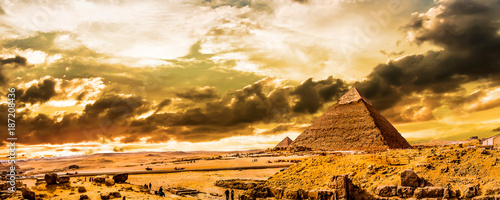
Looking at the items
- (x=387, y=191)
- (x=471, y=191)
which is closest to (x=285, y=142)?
(x=387, y=191)

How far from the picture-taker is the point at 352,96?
123375mm

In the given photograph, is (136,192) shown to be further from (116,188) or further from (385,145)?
(385,145)

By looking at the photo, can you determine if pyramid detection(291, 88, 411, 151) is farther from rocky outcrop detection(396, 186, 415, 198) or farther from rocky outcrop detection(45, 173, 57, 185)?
rocky outcrop detection(45, 173, 57, 185)

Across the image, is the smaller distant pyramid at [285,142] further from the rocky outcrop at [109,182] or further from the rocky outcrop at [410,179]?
the rocky outcrop at [410,179]

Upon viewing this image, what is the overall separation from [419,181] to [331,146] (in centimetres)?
9344

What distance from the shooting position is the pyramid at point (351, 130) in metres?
101

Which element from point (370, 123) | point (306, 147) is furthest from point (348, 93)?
point (306, 147)

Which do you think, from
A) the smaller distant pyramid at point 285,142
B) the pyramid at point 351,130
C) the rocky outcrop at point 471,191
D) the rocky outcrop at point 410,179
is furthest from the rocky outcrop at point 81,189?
the smaller distant pyramid at point 285,142

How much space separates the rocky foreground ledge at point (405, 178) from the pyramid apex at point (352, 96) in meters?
104

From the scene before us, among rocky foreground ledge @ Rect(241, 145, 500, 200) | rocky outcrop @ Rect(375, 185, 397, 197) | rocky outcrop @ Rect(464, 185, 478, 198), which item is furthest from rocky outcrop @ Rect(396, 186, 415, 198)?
rocky outcrop @ Rect(464, 185, 478, 198)

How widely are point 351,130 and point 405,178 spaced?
96229mm

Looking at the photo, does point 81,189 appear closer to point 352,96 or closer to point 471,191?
point 471,191

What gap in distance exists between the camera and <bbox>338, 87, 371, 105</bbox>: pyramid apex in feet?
398

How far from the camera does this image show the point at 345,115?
11681 centimetres
